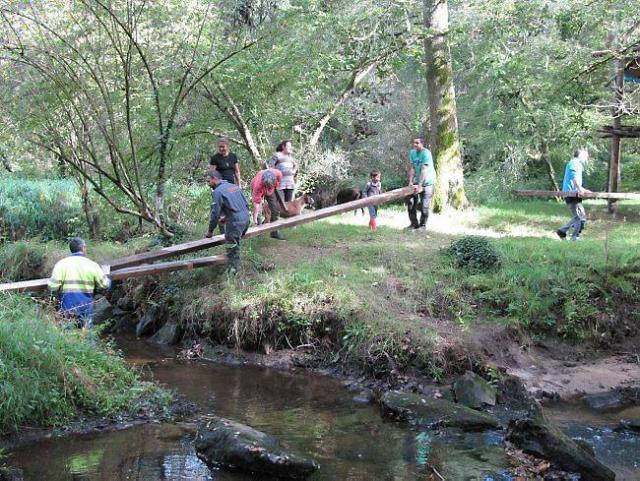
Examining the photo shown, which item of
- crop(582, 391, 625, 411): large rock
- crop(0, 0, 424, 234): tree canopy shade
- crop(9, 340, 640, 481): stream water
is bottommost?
crop(582, 391, 625, 411): large rock

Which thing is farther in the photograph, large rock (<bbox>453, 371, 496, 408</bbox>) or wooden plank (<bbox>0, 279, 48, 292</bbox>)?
wooden plank (<bbox>0, 279, 48, 292</bbox>)

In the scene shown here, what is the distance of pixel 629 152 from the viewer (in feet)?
78.6

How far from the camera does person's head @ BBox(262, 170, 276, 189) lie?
41.9 ft

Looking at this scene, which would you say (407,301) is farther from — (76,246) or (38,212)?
(38,212)

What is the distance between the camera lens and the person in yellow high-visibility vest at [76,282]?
30.6ft

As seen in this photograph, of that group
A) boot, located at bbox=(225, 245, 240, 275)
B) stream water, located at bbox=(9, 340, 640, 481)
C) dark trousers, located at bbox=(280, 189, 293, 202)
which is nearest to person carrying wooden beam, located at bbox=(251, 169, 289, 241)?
dark trousers, located at bbox=(280, 189, 293, 202)

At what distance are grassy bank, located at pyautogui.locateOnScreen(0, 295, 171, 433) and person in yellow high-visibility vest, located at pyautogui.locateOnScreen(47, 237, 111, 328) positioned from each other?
70 cm

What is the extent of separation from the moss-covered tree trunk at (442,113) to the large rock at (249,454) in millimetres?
10732

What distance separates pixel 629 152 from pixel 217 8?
16.3 meters

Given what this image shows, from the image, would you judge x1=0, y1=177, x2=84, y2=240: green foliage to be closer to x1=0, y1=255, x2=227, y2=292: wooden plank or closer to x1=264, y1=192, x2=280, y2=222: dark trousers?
x1=264, y1=192, x2=280, y2=222: dark trousers

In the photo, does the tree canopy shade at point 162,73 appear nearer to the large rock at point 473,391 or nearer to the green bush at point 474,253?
the green bush at point 474,253

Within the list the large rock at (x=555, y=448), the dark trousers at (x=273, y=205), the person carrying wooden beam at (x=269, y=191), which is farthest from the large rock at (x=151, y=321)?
the large rock at (x=555, y=448)

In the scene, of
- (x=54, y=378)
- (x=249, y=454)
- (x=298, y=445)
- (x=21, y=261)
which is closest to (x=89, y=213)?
(x=21, y=261)

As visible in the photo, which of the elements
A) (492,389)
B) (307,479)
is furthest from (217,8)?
(307,479)
